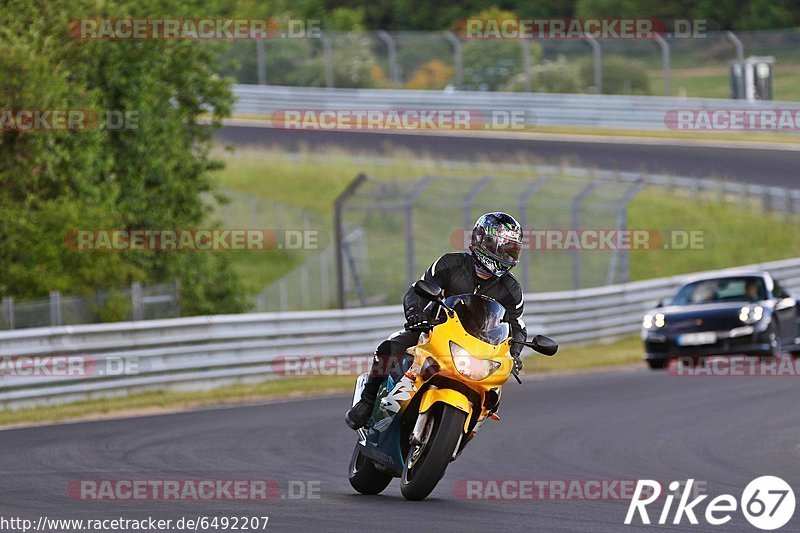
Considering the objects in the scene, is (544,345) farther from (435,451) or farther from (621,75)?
(621,75)

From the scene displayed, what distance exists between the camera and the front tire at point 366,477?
9.54 metres

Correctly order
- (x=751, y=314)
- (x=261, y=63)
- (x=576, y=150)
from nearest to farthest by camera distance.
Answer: (x=751, y=314) < (x=576, y=150) < (x=261, y=63)

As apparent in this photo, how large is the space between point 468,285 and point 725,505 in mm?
1967

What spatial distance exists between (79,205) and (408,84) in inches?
833

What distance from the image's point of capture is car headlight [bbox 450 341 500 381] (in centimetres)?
849

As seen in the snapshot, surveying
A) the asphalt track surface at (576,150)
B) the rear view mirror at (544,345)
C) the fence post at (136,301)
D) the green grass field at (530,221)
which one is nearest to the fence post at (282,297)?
the green grass field at (530,221)

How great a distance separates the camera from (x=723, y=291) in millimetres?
21078

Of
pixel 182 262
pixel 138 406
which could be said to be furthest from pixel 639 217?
pixel 138 406

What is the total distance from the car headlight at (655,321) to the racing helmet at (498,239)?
38.5ft

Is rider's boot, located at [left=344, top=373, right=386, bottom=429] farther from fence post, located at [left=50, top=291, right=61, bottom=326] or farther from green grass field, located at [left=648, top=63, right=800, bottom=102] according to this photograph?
green grass field, located at [left=648, top=63, right=800, bottom=102]

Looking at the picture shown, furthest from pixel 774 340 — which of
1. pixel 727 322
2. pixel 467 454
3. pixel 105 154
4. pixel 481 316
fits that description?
pixel 481 316

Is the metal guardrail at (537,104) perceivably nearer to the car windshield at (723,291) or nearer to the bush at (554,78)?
the bush at (554,78)

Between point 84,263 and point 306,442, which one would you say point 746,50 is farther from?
point 306,442

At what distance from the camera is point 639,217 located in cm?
3591
